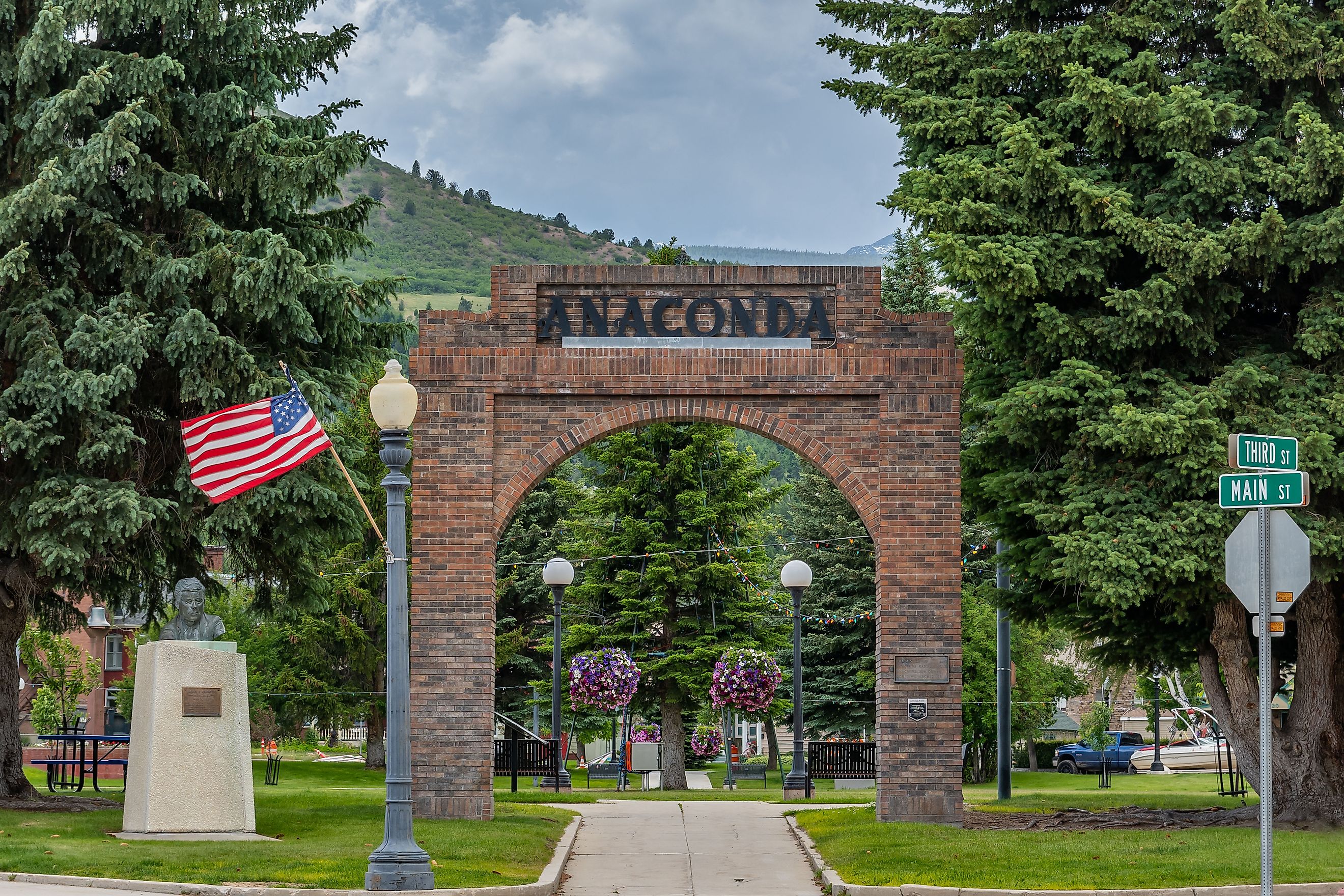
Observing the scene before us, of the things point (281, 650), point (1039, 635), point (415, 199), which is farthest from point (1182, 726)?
point (415, 199)

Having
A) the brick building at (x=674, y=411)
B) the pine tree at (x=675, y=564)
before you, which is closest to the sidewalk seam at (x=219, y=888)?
the brick building at (x=674, y=411)

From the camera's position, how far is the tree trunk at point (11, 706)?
17.4m

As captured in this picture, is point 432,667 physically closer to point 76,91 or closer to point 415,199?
point 76,91

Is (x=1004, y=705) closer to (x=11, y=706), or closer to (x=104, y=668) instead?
(x=11, y=706)

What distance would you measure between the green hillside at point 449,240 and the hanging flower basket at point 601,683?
122m

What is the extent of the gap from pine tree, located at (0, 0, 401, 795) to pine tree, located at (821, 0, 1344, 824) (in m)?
7.54

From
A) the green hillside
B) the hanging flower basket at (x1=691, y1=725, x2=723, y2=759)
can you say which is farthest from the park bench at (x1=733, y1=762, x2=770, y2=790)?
the green hillside

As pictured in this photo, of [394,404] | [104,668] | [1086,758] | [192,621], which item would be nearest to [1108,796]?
[192,621]

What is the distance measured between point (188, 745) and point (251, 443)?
129 inches

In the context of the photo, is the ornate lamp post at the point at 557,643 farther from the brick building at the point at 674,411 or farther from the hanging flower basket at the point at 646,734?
the hanging flower basket at the point at 646,734

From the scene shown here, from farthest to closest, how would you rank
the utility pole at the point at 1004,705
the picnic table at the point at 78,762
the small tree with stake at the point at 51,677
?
the small tree with stake at the point at 51,677, the utility pole at the point at 1004,705, the picnic table at the point at 78,762

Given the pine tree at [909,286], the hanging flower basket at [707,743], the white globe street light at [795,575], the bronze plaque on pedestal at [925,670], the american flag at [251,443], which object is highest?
the pine tree at [909,286]

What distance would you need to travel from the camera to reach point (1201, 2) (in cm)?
1683

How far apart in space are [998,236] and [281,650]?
26.1 meters
